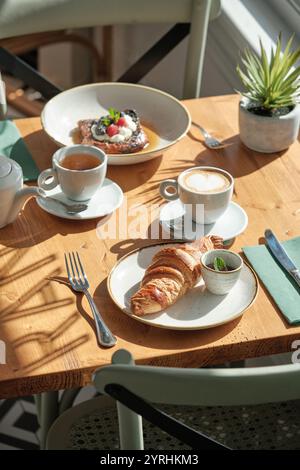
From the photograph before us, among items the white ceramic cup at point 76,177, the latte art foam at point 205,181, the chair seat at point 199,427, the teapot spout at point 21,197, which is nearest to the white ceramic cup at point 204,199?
the latte art foam at point 205,181

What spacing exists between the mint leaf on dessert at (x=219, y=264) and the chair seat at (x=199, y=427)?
0.31 metres

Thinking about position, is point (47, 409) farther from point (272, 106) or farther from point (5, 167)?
point (272, 106)

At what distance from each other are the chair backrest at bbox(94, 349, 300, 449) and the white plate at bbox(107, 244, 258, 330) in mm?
264

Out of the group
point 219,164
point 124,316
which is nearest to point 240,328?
point 124,316

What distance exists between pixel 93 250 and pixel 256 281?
0.26 m

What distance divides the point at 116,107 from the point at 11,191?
1.45 feet

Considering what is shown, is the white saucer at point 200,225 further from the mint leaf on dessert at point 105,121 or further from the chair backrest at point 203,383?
the chair backrest at point 203,383

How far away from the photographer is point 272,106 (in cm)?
147

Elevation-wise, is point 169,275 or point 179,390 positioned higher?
point 179,390

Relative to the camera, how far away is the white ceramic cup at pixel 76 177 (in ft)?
4.23

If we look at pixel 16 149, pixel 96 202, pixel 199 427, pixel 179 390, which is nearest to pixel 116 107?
pixel 16 149

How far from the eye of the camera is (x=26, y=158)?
145 centimetres

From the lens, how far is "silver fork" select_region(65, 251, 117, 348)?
1064 mm

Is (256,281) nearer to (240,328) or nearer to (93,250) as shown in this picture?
(240,328)
